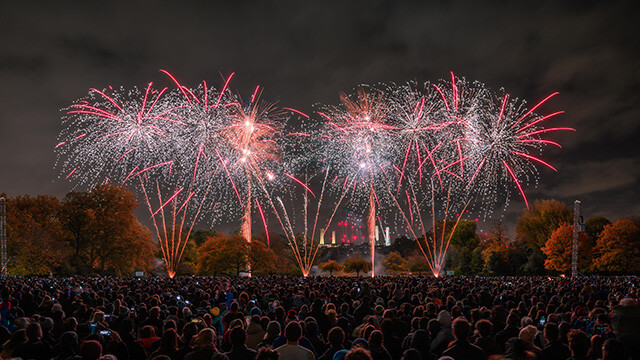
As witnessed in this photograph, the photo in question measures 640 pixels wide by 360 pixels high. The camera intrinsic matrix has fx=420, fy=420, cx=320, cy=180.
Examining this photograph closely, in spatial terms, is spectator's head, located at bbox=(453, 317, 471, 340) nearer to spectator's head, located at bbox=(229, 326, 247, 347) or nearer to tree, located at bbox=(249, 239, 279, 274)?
spectator's head, located at bbox=(229, 326, 247, 347)

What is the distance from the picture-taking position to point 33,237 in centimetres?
5131

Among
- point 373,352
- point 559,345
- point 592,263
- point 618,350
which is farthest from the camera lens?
point 592,263

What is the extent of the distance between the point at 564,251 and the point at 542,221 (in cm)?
1220

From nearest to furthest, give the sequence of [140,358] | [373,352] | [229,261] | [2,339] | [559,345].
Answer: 1. [373,352]
2. [559,345]
3. [140,358]
4. [2,339]
5. [229,261]

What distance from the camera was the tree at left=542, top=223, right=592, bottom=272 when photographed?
61344 mm

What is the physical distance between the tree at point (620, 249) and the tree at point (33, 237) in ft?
238

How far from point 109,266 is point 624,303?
2416 inches

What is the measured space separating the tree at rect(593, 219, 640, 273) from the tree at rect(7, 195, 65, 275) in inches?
2858

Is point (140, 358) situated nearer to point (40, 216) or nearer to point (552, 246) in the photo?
point (40, 216)

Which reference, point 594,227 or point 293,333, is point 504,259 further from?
point 293,333

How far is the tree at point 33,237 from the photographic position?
51.0 meters

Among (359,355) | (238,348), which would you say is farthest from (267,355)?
(359,355)

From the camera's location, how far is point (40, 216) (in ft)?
190

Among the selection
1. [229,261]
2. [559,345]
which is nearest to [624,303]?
[559,345]
